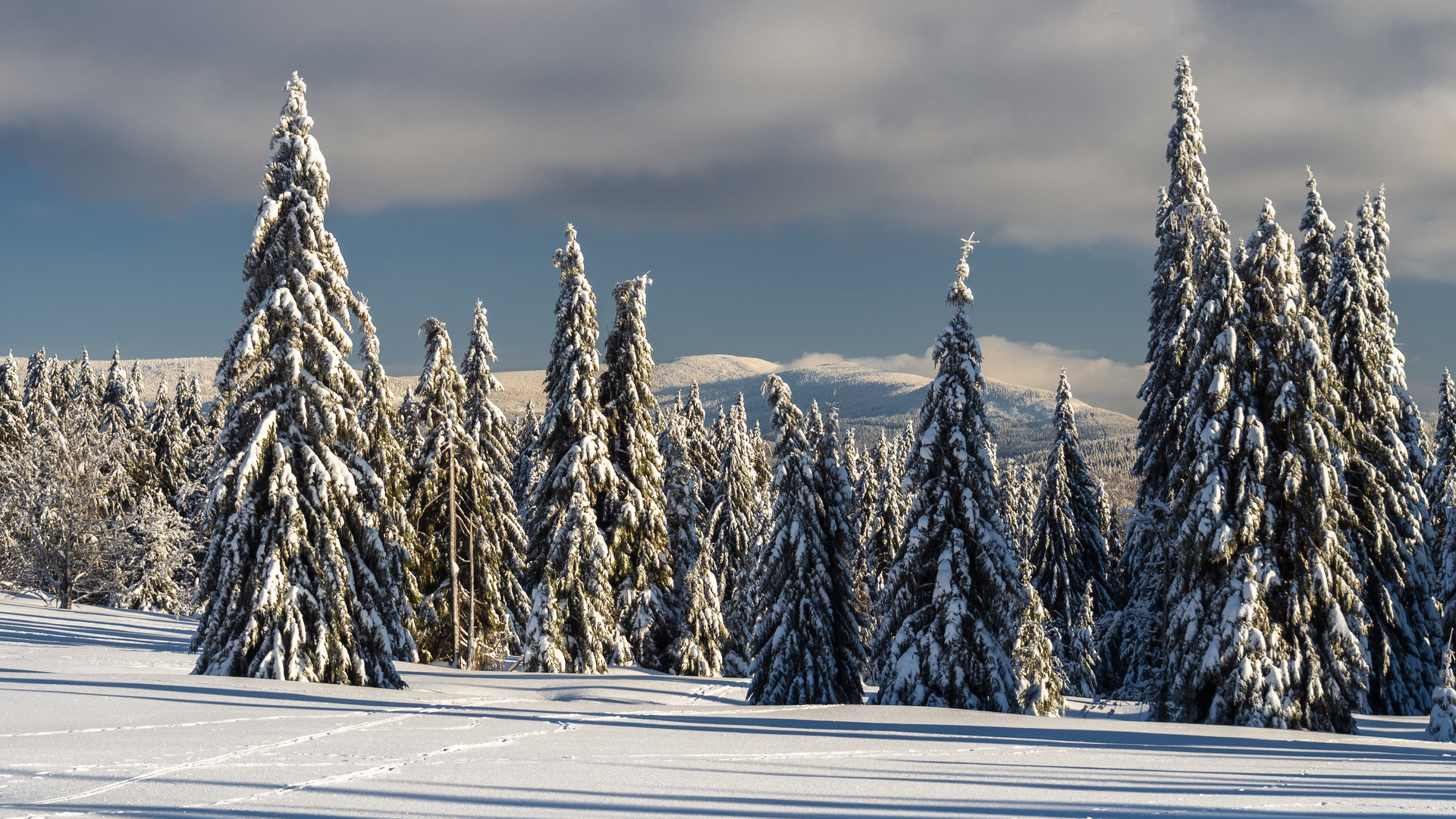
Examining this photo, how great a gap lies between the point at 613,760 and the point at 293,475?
41.4ft

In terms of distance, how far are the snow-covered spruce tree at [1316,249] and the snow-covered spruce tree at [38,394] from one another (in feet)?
188

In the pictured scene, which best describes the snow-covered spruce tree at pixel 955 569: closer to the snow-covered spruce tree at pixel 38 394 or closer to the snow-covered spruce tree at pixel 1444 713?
the snow-covered spruce tree at pixel 1444 713

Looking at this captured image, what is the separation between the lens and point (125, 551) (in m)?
38.5

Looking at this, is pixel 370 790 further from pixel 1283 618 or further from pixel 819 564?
pixel 1283 618

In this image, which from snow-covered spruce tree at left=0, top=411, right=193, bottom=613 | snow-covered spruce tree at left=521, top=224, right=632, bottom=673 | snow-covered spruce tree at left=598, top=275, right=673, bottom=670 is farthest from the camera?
snow-covered spruce tree at left=0, top=411, right=193, bottom=613

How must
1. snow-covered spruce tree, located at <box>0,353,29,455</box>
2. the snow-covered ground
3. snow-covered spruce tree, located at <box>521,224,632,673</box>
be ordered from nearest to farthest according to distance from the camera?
the snow-covered ground → snow-covered spruce tree, located at <box>521,224,632,673</box> → snow-covered spruce tree, located at <box>0,353,29,455</box>

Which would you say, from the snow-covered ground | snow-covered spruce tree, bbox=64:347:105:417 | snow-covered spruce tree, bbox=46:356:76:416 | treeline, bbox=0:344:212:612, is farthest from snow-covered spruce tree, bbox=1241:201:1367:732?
snow-covered spruce tree, bbox=46:356:76:416

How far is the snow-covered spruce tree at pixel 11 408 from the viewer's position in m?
52.7

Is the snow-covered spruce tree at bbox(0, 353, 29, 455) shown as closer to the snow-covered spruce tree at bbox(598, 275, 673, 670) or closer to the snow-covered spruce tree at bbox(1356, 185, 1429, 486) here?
the snow-covered spruce tree at bbox(598, 275, 673, 670)

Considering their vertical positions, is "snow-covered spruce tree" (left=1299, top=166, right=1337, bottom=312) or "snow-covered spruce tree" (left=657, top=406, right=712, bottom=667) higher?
"snow-covered spruce tree" (left=1299, top=166, right=1337, bottom=312)

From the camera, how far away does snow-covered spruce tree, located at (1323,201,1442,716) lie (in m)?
24.6

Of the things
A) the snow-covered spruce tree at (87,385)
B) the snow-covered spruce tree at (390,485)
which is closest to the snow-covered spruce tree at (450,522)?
the snow-covered spruce tree at (390,485)

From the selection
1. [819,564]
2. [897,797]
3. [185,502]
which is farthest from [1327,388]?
[185,502]

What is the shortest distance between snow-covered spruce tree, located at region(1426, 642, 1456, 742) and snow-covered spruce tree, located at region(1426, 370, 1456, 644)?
30.7 feet
